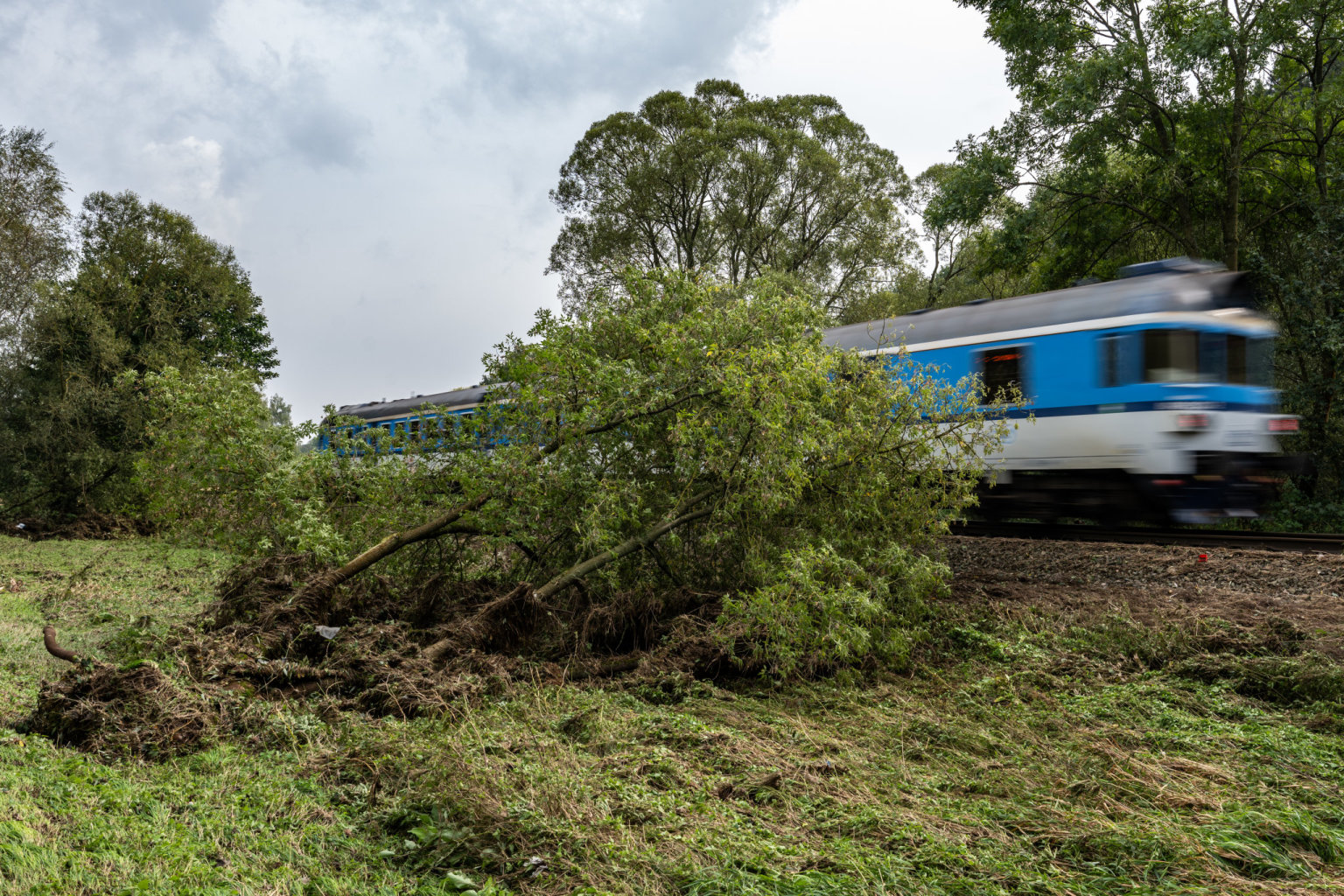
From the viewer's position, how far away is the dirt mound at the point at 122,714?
4918mm

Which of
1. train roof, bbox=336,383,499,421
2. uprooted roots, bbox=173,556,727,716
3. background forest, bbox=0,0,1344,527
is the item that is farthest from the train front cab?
train roof, bbox=336,383,499,421

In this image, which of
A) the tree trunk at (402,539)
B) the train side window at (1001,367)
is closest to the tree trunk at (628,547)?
the tree trunk at (402,539)

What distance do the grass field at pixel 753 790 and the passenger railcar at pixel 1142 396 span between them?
15.3 ft

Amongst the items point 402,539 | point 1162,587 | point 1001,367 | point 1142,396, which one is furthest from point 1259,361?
point 402,539

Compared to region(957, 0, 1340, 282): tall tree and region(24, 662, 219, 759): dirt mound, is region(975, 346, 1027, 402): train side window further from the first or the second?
region(24, 662, 219, 759): dirt mound

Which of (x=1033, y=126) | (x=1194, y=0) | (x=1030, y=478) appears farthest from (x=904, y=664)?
(x=1194, y=0)

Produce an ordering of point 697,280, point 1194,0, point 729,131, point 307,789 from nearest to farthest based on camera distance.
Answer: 1. point 307,789
2. point 697,280
3. point 1194,0
4. point 729,131

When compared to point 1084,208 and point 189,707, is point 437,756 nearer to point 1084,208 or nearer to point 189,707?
point 189,707

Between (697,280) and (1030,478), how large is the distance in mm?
6157

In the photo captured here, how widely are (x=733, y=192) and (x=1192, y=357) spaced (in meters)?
19.6

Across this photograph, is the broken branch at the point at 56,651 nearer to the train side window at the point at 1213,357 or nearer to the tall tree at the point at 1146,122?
the train side window at the point at 1213,357

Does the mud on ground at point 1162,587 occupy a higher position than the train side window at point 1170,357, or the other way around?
the train side window at point 1170,357

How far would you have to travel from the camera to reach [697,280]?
8680mm

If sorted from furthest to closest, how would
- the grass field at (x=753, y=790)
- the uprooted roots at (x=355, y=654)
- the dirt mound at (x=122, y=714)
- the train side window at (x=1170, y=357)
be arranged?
the train side window at (x=1170, y=357) → the uprooted roots at (x=355, y=654) → the dirt mound at (x=122, y=714) → the grass field at (x=753, y=790)
